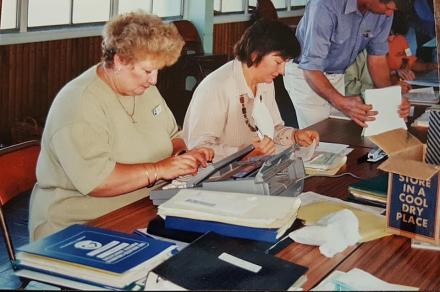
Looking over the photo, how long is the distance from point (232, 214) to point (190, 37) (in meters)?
5.54

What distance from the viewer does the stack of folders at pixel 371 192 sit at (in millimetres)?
2457

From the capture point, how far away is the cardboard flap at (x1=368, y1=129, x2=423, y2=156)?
2.44m

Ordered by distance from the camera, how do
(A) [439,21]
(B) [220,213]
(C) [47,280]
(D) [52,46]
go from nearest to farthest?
(C) [47,280] → (B) [220,213] → (A) [439,21] → (D) [52,46]

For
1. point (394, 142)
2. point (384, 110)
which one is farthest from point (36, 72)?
point (394, 142)

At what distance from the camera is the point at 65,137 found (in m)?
2.35

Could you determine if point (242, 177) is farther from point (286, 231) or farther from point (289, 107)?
point (289, 107)

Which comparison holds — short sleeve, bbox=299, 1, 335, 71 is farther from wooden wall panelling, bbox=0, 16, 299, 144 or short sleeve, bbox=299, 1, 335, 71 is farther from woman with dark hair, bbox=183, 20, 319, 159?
wooden wall panelling, bbox=0, 16, 299, 144

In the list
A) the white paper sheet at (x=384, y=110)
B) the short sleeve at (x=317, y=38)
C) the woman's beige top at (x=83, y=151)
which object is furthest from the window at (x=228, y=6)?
the woman's beige top at (x=83, y=151)

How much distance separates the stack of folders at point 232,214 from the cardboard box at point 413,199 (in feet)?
0.98

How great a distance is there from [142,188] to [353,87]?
2.26 metres

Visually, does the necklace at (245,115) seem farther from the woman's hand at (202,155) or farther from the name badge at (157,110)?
the woman's hand at (202,155)

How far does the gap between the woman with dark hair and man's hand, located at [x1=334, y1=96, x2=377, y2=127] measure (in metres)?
0.36

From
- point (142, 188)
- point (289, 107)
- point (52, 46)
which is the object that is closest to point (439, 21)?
point (142, 188)

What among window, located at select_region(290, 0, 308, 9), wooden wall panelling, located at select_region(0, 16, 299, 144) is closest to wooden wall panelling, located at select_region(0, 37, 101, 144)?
wooden wall panelling, located at select_region(0, 16, 299, 144)
